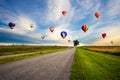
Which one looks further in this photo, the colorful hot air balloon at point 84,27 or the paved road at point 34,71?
the colorful hot air balloon at point 84,27

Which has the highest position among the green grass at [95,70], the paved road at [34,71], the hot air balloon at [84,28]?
the hot air balloon at [84,28]

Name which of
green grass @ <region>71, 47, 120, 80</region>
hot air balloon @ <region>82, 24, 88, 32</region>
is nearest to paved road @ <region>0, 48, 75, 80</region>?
green grass @ <region>71, 47, 120, 80</region>

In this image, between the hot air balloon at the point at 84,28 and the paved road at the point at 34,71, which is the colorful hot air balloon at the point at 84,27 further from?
the paved road at the point at 34,71

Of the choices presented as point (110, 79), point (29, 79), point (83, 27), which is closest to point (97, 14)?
point (83, 27)

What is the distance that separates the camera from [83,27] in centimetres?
4328

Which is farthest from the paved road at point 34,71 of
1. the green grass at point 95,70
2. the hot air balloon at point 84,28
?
the hot air balloon at point 84,28

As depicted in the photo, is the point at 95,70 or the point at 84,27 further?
the point at 84,27

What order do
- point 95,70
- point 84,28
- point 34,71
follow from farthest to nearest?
1. point 84,28
2. point 95,70
3. point 34,71

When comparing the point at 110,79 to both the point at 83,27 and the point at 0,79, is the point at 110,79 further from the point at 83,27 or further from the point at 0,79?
the point at 83,27

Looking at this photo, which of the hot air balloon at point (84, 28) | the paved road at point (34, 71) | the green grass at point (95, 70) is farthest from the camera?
the hot air balloon at point (84, 28)

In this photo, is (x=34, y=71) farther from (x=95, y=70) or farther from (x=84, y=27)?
(x=84, y=27)

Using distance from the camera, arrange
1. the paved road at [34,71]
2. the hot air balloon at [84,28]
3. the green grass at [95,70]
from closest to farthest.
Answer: the paved road at [34,71] < the green grass at [95,70] < the hot air balloon at [84,28]

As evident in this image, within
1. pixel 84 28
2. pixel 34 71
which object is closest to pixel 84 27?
pixel 84 28

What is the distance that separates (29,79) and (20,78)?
658mm
